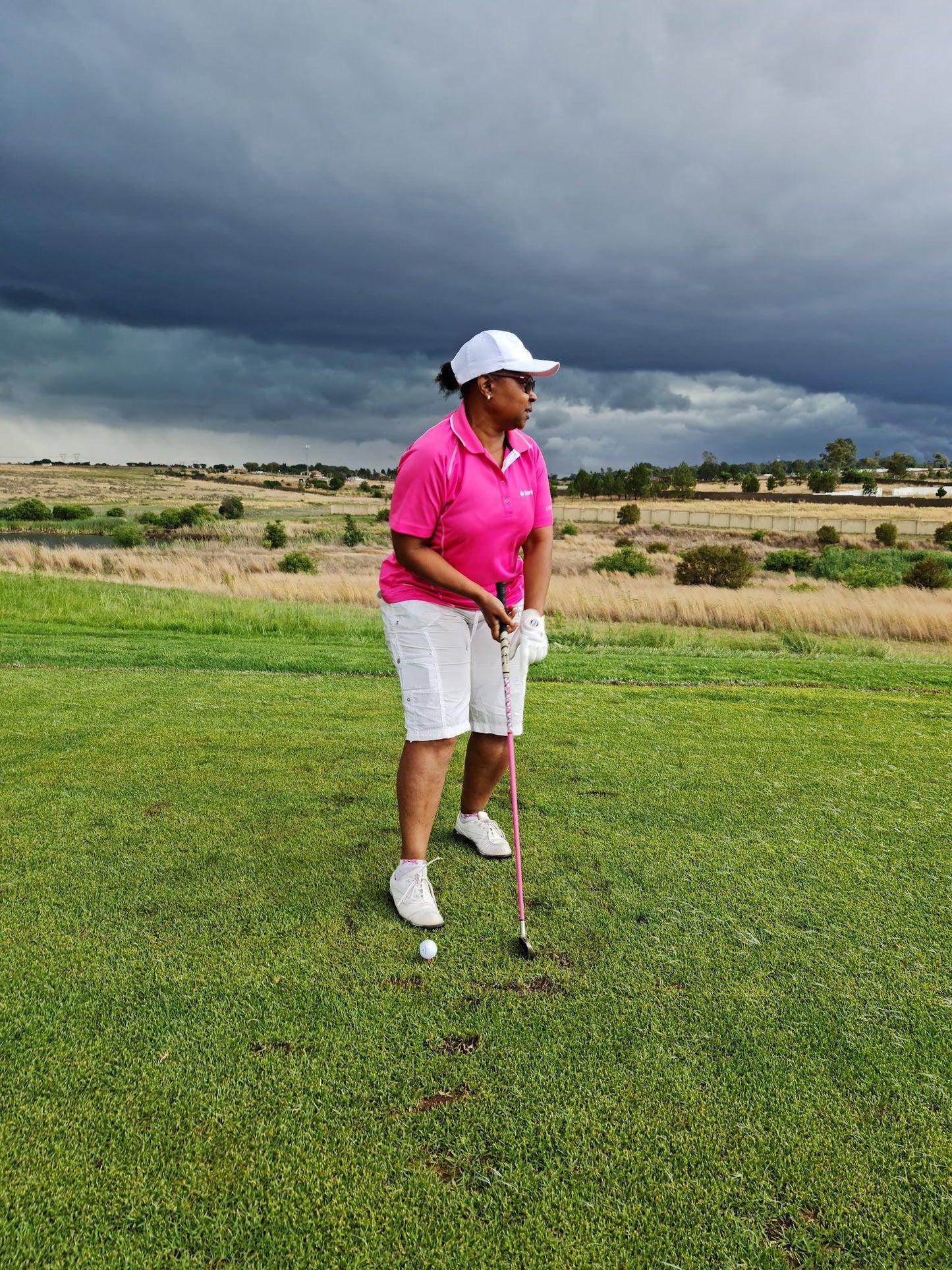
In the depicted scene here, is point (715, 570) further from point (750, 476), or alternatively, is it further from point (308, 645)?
point (750, 476)

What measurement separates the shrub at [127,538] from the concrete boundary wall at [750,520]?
36640 millimetres

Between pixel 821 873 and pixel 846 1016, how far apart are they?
108cm

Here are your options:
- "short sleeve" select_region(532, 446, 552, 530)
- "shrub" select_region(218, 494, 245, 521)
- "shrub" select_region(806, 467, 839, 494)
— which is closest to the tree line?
"shrub" select_region(806, 467, 839, 494)

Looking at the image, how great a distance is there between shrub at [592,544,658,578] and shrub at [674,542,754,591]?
3271 millimetres

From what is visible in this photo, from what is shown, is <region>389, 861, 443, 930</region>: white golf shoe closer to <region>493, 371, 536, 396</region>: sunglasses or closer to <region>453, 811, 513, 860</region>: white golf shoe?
<region>453, 811, 513, 860</region>: white golf shoe

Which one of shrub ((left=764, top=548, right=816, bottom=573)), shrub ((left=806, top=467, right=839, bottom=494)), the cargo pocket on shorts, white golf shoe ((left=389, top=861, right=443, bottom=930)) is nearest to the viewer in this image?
white golf shoe ((left=389, top=861, right=443, bottom=930))

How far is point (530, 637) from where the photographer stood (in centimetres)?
382

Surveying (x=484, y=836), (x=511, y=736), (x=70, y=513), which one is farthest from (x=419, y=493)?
(x=70, y=513)

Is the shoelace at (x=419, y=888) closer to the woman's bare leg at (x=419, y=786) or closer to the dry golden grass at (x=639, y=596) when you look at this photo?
the woman's bare leg at (x=419, y=786)

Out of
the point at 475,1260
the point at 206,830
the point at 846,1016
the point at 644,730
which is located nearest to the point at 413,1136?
the point at 475,1260

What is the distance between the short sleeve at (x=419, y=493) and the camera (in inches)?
130

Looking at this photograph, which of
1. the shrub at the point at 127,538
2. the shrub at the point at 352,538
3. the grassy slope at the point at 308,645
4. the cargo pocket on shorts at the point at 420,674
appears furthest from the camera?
the shrub at the point at 352,538

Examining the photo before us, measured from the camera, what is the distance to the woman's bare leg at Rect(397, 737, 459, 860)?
11.7 feet

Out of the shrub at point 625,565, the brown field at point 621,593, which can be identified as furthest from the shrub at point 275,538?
the shrub at point 625,565
